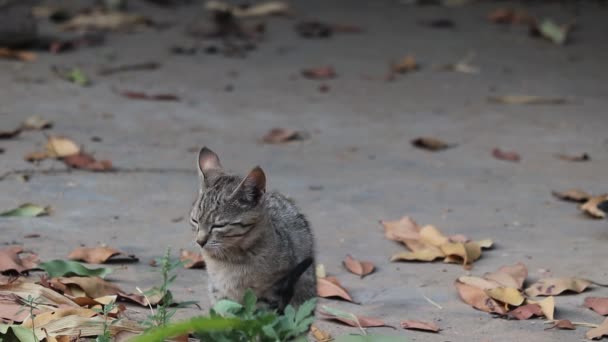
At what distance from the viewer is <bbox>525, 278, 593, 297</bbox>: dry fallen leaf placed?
530 centimetres

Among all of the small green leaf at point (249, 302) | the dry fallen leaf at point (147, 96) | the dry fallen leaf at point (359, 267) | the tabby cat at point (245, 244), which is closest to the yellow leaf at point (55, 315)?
the tabby cat at point (245, 244)

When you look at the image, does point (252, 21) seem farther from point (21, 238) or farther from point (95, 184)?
point (21, 238)

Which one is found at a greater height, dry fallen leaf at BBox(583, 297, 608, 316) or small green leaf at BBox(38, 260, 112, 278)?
small green leaf at BBox(38, 260, 112, 278)

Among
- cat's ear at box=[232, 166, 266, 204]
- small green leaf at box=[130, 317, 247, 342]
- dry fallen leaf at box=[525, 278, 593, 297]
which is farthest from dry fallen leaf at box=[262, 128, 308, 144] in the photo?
small green leaf at box=[130, 317, 247, 342]

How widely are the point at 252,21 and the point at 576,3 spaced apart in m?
4.37

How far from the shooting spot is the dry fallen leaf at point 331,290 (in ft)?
17.3

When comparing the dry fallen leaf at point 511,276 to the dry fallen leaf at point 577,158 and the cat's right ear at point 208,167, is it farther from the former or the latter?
the dry fallen leaf at point 577,158

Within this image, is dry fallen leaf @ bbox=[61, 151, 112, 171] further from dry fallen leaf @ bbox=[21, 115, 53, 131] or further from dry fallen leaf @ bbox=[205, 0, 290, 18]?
dry fallen leaf @ bbox=[205, 0, 290, 18]

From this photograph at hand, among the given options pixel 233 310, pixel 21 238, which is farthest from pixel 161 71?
pixel 233 310

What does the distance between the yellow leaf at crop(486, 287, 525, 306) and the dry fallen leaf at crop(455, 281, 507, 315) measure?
0.04m

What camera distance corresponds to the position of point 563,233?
638 centimetres

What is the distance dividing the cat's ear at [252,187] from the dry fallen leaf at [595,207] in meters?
2.91

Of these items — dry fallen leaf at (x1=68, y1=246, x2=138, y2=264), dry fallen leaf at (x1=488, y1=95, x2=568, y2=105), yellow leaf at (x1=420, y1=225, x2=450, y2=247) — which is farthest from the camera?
dry fallen leaf at (x1=488, y1=95, x2=568, y2=105)

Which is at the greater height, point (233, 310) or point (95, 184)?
point (233, 310)
